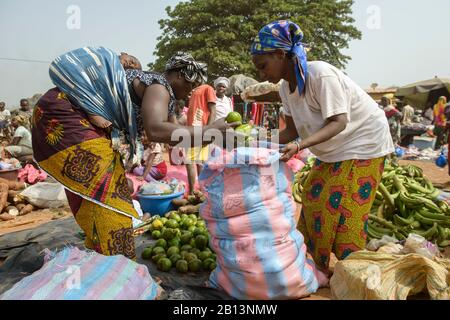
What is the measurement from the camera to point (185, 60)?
6.92ft

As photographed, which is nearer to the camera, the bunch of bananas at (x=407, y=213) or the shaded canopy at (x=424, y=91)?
the bunch of bananas at (x=407, y=213)

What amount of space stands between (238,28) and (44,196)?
44.8 ft

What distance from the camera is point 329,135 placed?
7.14 feet

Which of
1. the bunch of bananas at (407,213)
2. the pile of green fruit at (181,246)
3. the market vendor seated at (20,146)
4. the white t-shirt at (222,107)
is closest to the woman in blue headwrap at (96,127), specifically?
the pile of green fruit at (181,246)

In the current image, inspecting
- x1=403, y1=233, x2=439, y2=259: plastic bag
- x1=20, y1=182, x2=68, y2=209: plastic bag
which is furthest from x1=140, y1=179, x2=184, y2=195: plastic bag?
x1=403, y1=233, x2=439, y2=259: plastic bag

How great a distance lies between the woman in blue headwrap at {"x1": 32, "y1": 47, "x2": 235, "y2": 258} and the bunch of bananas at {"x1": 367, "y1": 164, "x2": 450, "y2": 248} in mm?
2388

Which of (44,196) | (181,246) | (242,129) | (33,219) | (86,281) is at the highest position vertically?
(242,129)

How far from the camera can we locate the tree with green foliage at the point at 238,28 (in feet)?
53.2

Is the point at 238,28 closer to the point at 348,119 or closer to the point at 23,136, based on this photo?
the point at 23,136

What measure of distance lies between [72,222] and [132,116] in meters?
2.68

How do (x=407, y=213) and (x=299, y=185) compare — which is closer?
(x=407, y=213)

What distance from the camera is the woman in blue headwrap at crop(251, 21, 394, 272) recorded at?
2201 mm

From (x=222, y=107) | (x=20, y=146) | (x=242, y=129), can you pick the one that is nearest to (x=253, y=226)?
(x=242, y=129)

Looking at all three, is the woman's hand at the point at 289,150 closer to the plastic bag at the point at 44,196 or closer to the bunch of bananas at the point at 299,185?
the bunch of bananas at the point at 299,185
